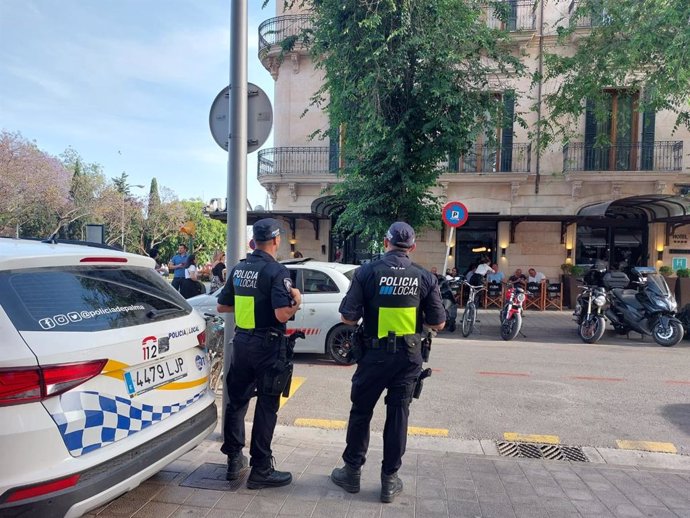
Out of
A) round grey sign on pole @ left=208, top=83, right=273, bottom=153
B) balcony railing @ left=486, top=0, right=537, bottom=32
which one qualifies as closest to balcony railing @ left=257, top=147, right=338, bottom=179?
balcony railing @ left=486, top=0, right=537, bottom=32

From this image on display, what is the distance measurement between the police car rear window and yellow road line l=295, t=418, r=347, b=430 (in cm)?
222

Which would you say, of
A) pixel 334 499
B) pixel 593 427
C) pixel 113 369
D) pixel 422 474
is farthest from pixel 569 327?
pixel 113 369

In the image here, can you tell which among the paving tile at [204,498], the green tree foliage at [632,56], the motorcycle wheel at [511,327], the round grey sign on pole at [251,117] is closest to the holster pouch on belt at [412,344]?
the paving tile at [204,498]

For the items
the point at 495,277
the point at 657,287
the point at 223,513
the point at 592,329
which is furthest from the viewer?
the point at 495,277

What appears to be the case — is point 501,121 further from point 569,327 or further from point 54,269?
point 54,269

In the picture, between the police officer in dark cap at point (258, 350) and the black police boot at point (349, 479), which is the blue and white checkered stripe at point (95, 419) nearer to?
the police officer in dark cap at point (258, 350)

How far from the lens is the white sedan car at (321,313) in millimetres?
7164

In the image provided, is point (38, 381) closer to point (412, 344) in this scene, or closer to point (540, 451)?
point (412, 344)

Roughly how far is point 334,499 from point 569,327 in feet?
32.5

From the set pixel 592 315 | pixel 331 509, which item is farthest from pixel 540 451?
pixel 592 315

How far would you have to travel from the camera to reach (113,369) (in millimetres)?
2420

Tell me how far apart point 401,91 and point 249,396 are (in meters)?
8.23

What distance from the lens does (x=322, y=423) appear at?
16.0ft

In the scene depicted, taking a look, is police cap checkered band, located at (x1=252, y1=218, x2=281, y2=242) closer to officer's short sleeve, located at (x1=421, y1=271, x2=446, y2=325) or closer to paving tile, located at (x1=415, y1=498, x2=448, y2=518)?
officer's short sleeve, located at (x1=421, y1=271, x2=446, y2=325)
